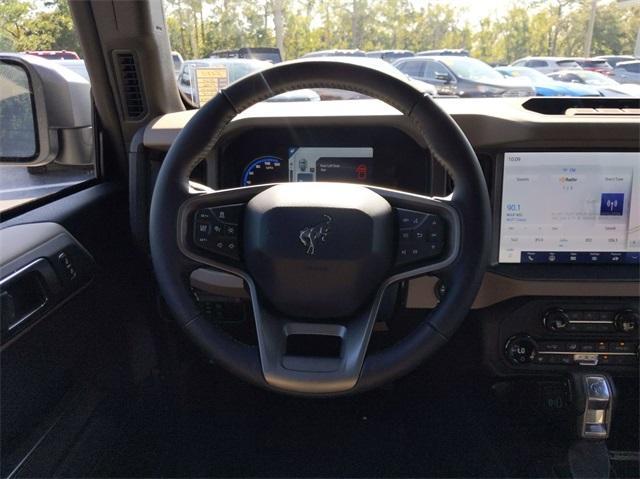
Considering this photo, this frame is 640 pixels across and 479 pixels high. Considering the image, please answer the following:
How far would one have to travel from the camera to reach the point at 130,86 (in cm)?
198

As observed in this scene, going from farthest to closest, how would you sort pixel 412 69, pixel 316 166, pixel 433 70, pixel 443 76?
pixel 433 70
pixel 443 76
pixel 412 69
pixel 316 166

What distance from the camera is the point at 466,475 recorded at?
1908 mm

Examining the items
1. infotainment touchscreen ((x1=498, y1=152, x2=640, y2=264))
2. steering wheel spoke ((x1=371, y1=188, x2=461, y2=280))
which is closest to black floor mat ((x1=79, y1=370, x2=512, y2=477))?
infotainment touchscreen ((x1=498, y1=152, x2=640, y2=264))

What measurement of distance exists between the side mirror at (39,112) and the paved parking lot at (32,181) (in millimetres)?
39

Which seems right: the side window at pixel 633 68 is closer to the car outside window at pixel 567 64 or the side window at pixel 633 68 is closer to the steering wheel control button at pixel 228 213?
the steering wheel control button at pixel 228 213

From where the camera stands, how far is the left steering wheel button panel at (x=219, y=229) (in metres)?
1.32

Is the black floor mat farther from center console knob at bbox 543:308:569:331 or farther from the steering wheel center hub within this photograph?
the steering wheel center hub

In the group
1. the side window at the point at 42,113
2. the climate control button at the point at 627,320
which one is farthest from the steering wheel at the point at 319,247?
the climate control button at the point at 627,320

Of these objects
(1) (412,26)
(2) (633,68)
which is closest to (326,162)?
(2) (633,68)

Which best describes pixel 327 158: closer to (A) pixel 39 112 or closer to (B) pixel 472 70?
(A) pixel 39 112

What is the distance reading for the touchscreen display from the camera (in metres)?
1.86

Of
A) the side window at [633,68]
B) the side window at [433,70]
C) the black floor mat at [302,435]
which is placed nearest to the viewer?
the black floor mat at [302,435]

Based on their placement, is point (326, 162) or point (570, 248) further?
point (326, 162)

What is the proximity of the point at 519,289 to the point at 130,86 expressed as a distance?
1.44 metres
